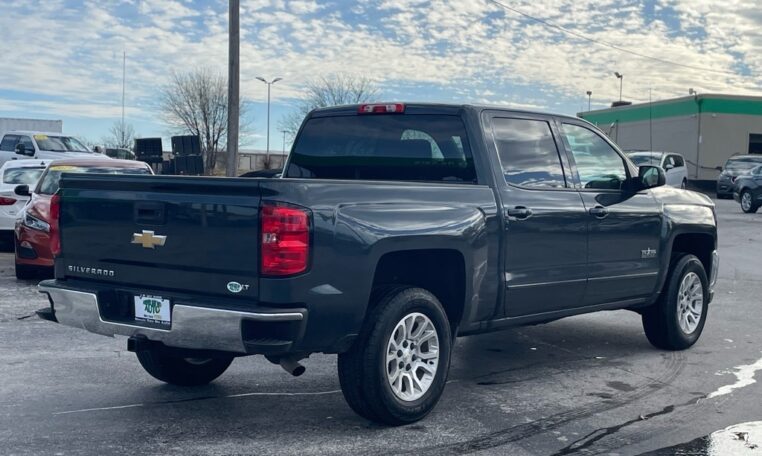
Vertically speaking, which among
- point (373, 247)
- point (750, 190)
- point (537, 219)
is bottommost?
point (750, 190)

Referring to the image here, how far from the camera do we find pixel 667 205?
765 centimetres

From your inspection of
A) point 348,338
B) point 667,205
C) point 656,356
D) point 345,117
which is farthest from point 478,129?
point 656,356

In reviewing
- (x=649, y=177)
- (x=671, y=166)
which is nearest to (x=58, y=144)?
(x=671, y=166)

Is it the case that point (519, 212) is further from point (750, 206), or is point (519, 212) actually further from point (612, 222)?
point (750, 206)

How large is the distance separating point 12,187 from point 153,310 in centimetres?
1009

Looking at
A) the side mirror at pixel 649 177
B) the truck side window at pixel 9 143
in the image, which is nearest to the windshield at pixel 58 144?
the truck side window at pixel 9 143

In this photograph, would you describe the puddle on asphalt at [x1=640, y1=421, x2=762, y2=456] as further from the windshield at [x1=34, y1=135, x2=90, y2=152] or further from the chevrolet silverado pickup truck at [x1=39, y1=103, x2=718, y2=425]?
the windshield at [x1=34, y1=135, x2=90, y2=152]

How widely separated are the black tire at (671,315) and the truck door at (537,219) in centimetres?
136

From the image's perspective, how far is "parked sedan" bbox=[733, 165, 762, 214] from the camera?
2684 centimetres

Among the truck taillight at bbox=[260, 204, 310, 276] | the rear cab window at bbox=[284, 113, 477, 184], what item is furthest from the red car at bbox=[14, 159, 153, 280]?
the truck taillight at bbox=[260, 204, 310, 276]

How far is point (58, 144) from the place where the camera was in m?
23.8

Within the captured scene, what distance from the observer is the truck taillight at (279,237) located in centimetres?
467

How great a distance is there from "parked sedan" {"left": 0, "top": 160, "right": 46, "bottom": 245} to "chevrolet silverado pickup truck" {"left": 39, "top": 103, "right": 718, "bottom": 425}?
8538mm

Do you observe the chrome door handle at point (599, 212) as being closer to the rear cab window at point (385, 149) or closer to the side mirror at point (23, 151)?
the rear cab window at point (385, 149)
